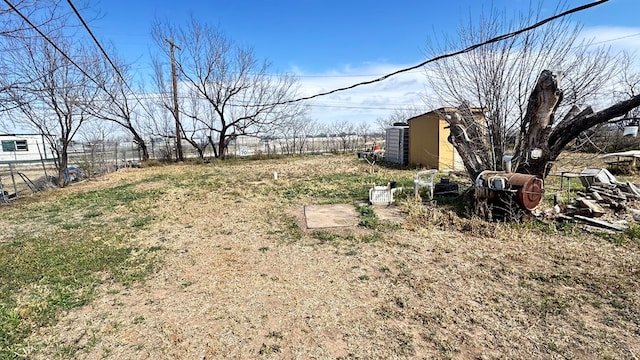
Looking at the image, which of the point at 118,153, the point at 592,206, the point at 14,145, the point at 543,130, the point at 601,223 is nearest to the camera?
the point at 601,223

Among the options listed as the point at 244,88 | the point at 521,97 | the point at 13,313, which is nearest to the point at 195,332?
the point at 13,313

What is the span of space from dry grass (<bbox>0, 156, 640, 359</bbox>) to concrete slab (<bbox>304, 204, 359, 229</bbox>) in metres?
0.30

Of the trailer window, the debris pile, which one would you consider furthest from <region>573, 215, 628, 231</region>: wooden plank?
the trailer window

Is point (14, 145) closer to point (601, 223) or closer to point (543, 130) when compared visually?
point (543, 130)

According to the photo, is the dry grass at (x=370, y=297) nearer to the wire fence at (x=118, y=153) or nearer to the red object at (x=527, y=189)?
the red object at (x=527, y=189)

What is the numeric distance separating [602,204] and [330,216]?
464 centimetres

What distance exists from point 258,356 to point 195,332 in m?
0.61

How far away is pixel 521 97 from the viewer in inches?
230

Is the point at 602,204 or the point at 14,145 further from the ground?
the point at 14,145

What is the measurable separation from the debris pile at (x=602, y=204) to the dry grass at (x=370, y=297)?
0.57 m

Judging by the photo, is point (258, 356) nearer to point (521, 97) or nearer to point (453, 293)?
point (453, 293)

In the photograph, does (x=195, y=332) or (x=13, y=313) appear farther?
(x=13, y=313)

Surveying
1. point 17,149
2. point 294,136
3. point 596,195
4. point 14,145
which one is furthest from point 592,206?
point 14,145

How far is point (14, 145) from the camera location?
21.9 m
